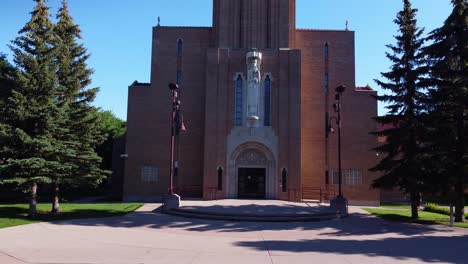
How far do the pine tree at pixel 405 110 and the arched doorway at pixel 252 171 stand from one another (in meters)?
9.33

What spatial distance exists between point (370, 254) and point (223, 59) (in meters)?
21.1

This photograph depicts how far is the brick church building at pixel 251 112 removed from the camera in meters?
28.9

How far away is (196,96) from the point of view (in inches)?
1253

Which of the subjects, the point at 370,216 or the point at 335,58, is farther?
the point at 335,58

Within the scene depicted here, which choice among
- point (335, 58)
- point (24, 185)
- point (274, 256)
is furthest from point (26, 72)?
point (335, 58)

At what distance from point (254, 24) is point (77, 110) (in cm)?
1614

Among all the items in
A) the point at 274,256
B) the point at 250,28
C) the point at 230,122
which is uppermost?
the point at 250,28

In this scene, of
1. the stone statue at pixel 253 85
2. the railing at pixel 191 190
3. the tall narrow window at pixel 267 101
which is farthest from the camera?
the railing at pixel 191 190

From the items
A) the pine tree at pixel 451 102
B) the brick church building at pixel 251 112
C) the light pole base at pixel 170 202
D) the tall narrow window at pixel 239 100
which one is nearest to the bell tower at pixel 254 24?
the brick church building at pixel 251 112

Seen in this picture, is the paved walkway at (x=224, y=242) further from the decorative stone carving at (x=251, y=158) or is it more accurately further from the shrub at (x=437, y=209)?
the decorative stone carving at (x=251, y=158)

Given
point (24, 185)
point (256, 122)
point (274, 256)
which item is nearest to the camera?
point (274, 256)

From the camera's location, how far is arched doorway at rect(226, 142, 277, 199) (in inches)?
1136

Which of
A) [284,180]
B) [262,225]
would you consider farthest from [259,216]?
[284,180]

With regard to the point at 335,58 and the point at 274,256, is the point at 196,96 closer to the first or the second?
the point at 335,58
